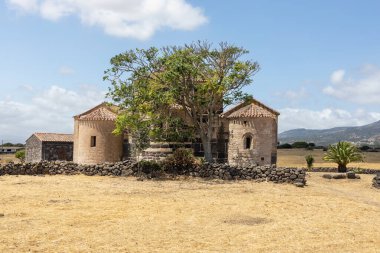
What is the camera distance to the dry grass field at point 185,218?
11.7 meters

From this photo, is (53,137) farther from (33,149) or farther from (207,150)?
(207,150)

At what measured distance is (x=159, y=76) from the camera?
31.1 m

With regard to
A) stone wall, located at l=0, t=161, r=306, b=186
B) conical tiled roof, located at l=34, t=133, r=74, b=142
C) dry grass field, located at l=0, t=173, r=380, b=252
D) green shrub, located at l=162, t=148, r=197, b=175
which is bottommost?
dry grass field, located at l=0, t=173, r=380, b=252

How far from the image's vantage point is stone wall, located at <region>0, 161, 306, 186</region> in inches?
1104

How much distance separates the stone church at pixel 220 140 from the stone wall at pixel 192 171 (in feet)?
11.3

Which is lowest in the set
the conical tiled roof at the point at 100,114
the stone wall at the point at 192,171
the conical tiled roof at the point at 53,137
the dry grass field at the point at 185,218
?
the dry grass field at the point at 185,218

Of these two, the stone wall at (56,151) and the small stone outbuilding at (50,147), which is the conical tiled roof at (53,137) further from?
the stone wall at (56,151)

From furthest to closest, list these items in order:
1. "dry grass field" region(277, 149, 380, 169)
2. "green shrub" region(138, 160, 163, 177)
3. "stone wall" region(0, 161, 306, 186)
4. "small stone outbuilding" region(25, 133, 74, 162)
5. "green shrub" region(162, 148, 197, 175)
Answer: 1. "dry grass field" region(277, 149, 380, 169)
2. "small stone outbuilding" region(25, 133, 74, 162)
3. "green shrub" region(162, 148, 197, 175)
4. "green shrub" region(138, 160, 163, 177)
5. "stone wall" region(0, 161, 306, 186)

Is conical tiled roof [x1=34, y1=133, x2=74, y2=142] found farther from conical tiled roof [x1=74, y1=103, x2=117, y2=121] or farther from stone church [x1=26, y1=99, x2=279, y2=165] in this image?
conical tiled roof [x1=74, y1=103, x2=117, y2=121]

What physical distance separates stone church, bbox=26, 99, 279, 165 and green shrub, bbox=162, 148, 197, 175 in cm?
271

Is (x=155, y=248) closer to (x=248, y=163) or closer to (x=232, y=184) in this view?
(x=232, y=184)

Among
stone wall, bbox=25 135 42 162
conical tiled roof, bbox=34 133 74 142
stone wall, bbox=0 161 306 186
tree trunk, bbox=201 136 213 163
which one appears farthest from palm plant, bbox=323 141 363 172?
stone wall, bbox=25 135 42 162

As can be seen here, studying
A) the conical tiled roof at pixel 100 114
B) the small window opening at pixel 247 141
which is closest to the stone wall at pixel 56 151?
the conical tiled roof at pixel 100 114

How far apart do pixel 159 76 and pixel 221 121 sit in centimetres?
762
